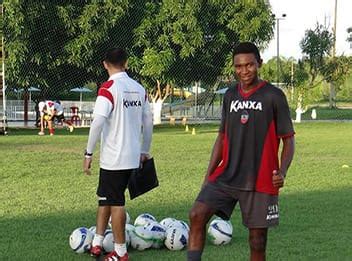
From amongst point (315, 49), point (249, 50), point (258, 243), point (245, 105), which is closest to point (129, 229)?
point (258, 243)

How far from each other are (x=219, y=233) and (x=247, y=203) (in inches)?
80.6

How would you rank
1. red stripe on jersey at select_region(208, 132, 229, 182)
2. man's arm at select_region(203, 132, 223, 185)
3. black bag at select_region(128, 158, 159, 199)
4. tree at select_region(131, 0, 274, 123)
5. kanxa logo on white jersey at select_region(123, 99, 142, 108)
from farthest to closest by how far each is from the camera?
tree at select_region(131, 0, 274, 123)
black bag at select_region(128, 158, 159, 199)
kanxa logo on white jersey at select_region(123, 99, 142, 108)
man's arm at select_region(203, 132, 223, 185)
red stripe on jersey at select_region(208, 132, 229, 182)

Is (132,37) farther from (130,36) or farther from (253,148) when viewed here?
(253,148)

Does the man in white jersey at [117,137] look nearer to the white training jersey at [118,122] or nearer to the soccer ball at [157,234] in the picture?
the white training jersey at [118,122]

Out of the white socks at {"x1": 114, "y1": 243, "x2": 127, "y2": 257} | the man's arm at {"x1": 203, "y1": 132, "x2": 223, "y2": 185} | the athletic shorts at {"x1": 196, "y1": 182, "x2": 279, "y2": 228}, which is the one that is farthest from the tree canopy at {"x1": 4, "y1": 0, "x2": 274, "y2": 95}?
the athletic shorts at {"x1": 196, "y1": 182, "x2": 279, "y2": 228}

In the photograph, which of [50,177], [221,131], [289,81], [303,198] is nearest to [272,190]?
[221,131]

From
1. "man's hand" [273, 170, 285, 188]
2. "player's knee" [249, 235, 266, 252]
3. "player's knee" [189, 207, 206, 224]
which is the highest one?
"man's hand" [273, 170, 285, 188]

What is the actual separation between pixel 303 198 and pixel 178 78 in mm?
23441

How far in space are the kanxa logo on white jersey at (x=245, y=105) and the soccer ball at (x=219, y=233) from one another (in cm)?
233

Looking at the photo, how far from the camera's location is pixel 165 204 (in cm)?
1009

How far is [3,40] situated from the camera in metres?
28.5

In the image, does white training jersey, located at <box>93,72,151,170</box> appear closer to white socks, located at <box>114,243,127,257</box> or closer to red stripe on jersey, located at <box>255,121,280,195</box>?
white socks, located at <box>114,243,127,257</box>

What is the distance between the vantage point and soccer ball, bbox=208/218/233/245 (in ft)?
23.8

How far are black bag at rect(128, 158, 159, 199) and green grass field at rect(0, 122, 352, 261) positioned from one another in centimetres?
65
